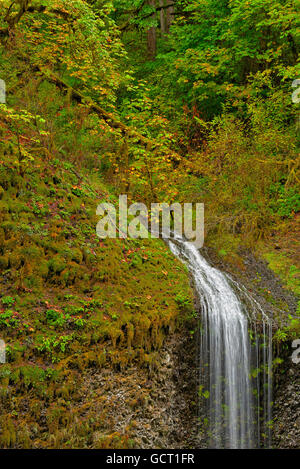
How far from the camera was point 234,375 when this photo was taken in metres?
6.29

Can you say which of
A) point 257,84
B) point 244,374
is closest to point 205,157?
point 257,84

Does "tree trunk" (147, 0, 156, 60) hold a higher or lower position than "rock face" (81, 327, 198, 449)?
higher

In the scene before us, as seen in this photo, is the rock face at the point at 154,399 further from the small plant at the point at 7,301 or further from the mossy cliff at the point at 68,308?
the small plant at the point at 7,301

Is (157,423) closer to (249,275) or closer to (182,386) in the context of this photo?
(182,386)

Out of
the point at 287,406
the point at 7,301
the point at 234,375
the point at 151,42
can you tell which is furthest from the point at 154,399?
the point at 151,42

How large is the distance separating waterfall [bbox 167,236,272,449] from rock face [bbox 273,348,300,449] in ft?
0.42

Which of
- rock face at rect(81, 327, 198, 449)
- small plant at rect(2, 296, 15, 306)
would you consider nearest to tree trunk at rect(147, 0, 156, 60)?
rock face at rect(81, 327, 198, 449)

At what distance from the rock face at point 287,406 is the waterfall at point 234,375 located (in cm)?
13

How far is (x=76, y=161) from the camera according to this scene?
8633mm

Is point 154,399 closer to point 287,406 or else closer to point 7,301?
point 287,406

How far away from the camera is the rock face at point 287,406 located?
5840 mm

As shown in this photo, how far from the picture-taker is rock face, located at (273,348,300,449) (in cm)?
584

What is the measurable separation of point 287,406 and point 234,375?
95 centimetres

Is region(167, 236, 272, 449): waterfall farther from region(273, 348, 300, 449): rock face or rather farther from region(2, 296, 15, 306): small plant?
region(2, 296, 15, 306): small plant
